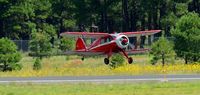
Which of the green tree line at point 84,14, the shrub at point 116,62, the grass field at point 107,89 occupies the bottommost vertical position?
the grass field at point 107,89

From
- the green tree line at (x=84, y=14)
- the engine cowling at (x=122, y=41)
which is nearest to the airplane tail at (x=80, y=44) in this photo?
the engine cowling at (x=122, y=41)

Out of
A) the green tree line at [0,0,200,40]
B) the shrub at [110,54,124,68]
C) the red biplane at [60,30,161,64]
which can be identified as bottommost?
the shrub at [110,54,124,68]

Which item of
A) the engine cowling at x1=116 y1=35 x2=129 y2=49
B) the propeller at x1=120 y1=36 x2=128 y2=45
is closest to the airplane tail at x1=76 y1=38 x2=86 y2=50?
the engine cowling at x1=116 y1=35 x2=129 y2=49

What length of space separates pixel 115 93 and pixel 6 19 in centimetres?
6455

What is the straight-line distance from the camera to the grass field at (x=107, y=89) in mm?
22594

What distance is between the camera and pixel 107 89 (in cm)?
2391

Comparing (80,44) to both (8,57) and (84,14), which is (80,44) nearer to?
(8,57)

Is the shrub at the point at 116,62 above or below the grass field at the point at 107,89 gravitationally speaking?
above

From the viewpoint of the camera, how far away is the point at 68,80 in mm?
28609

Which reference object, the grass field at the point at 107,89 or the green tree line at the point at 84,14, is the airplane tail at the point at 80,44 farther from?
the green tree line at the point at 84,14

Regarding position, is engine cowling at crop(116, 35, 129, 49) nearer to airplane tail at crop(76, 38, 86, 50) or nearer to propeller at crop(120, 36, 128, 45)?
propeller at crop(120, 36, 128, 45)

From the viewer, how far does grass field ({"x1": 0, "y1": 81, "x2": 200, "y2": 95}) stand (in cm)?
2259

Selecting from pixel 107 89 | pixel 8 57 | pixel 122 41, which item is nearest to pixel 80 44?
pixel 122 41

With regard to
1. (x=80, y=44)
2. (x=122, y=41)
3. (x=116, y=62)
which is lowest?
(x=116, y=62)
